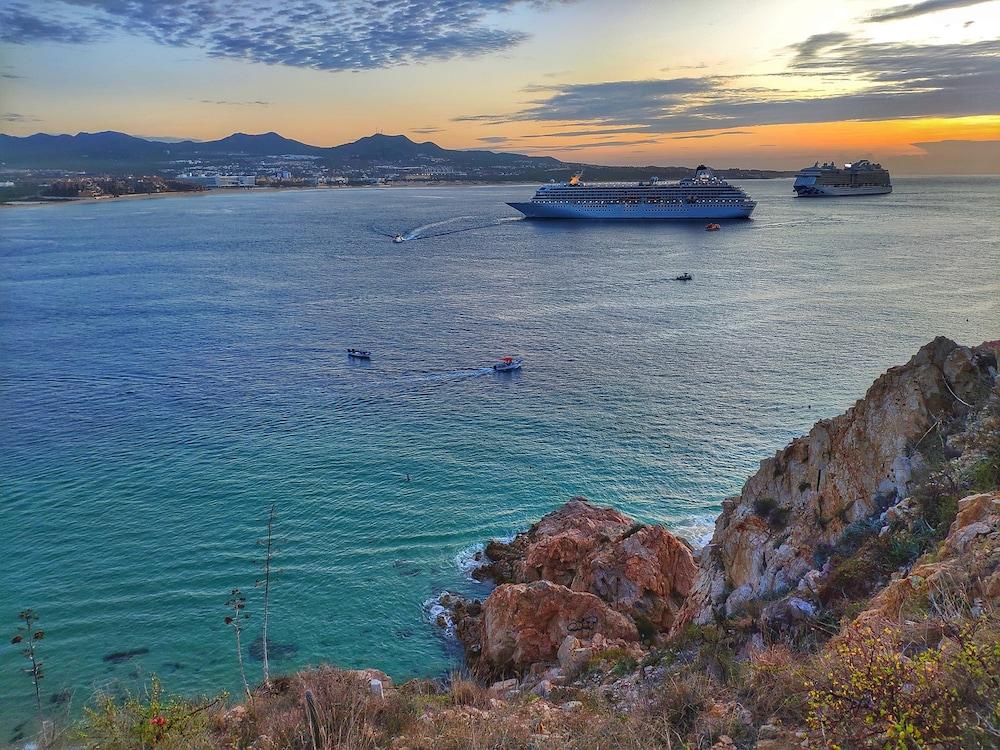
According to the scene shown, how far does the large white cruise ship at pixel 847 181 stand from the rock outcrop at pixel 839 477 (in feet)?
518

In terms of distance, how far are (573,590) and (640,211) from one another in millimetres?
96227

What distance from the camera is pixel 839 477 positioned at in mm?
12242

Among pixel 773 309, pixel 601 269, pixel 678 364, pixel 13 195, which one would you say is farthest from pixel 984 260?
pixel 13 195

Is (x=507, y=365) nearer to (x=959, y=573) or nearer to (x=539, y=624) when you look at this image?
(x=539, y=624)

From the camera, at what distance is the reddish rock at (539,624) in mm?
13781

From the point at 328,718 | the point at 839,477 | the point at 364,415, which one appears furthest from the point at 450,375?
the point at 328,718

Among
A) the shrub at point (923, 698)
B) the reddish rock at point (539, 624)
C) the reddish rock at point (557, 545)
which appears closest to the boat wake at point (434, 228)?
the reddish rock at point (557, 545)

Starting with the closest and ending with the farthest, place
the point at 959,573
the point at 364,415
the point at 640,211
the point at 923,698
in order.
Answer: the point at 923,698
the point at 959,573
the point at 364,415
the point at 640,211

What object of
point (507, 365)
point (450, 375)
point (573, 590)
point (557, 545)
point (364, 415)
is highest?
point (507, 365)

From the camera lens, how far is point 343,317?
46.0m

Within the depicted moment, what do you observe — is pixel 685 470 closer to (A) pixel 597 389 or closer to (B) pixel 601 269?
(A) pixel 597 389

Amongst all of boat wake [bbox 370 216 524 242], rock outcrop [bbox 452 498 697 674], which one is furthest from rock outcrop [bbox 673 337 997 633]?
boat wake [bbox 370 216 524 242]

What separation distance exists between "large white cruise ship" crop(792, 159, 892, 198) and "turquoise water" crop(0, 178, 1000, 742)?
303 ft

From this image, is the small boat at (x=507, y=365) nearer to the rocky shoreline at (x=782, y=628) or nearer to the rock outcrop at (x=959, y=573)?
the rocky shoreline at (x=782, y=628)
